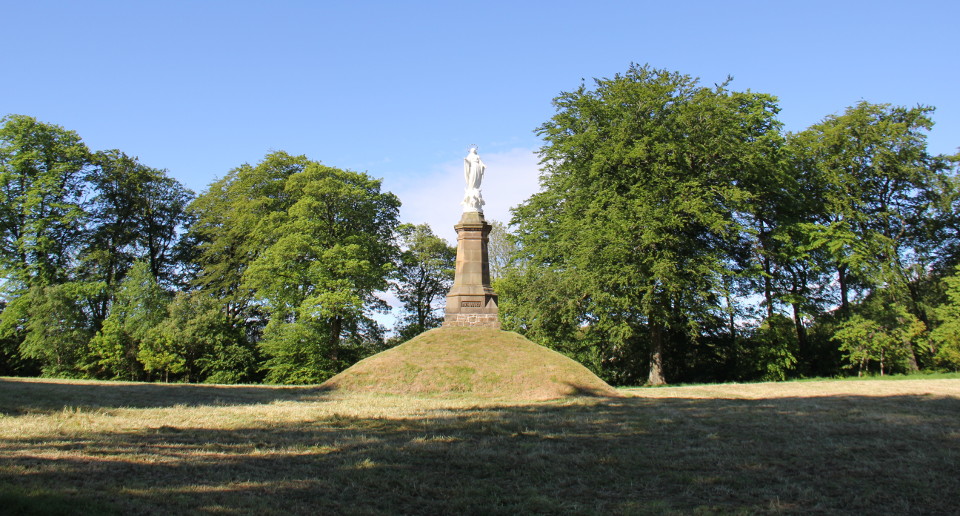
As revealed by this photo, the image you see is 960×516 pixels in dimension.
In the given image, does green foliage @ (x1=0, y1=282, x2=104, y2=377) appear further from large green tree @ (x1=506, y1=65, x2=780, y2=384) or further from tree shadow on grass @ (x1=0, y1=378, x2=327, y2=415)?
large green tree @ (x1=506, y1=65, x2=780, y2=384)

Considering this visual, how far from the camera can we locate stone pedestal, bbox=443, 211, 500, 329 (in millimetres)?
21008

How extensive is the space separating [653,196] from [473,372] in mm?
11534

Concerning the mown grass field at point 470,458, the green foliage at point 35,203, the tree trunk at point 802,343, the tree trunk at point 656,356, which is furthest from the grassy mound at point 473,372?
the green foliage at point 35,203

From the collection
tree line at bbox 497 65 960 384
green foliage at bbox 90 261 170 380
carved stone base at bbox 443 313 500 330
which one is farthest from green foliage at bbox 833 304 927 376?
green foliage at bbox 90 261 170 380

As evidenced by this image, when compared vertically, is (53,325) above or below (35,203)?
below

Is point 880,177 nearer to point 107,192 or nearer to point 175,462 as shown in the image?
point 175,462

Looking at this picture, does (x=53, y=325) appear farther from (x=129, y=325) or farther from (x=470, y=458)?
(x=470, y=458)

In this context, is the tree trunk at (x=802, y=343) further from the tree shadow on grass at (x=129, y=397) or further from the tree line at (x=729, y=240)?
the tree shadow on grass at (x=129, y=397)

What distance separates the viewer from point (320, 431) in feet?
30.7

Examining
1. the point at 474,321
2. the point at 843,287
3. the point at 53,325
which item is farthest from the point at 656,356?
the point at 53,325

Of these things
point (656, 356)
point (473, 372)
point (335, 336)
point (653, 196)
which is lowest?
point (473, 372)

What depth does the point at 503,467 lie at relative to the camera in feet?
23.7

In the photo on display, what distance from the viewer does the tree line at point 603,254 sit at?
24750 millimetres

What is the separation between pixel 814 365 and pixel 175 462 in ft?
99.5
